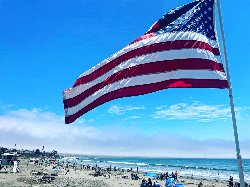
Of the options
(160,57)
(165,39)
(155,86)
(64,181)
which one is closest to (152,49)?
(160,57)

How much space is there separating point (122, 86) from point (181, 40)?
179 centimetres

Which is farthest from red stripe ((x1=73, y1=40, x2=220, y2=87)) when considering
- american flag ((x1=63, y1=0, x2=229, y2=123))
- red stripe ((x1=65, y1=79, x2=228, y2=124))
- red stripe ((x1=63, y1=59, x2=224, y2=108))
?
red stripe ((x1=65, y1=79, x2=228, y2=124))

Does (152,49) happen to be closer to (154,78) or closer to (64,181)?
(154,78)

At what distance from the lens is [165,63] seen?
7906 mm

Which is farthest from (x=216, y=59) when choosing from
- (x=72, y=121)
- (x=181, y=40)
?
(x=72, y=121)

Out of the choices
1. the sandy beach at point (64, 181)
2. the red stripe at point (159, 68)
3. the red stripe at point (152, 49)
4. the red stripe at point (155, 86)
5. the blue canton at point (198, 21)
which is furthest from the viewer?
the sandy beach at point (64, 181)

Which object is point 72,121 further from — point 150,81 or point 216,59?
point 216,59

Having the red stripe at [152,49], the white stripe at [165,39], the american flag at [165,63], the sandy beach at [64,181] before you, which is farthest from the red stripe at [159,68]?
the sandy beach at [64,181]

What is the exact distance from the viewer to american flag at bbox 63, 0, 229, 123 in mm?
7609

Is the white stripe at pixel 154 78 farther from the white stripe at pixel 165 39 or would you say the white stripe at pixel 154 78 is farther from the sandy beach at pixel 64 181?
the sandy beach at pixel 64 181

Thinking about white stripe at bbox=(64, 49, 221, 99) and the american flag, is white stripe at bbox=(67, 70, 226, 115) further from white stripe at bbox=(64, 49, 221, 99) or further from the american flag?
white stripe at bbox=(64, 49, 221, 99)

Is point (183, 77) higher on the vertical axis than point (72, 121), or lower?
higher

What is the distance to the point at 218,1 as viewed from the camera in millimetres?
7156

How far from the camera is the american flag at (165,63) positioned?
25.0 ft
